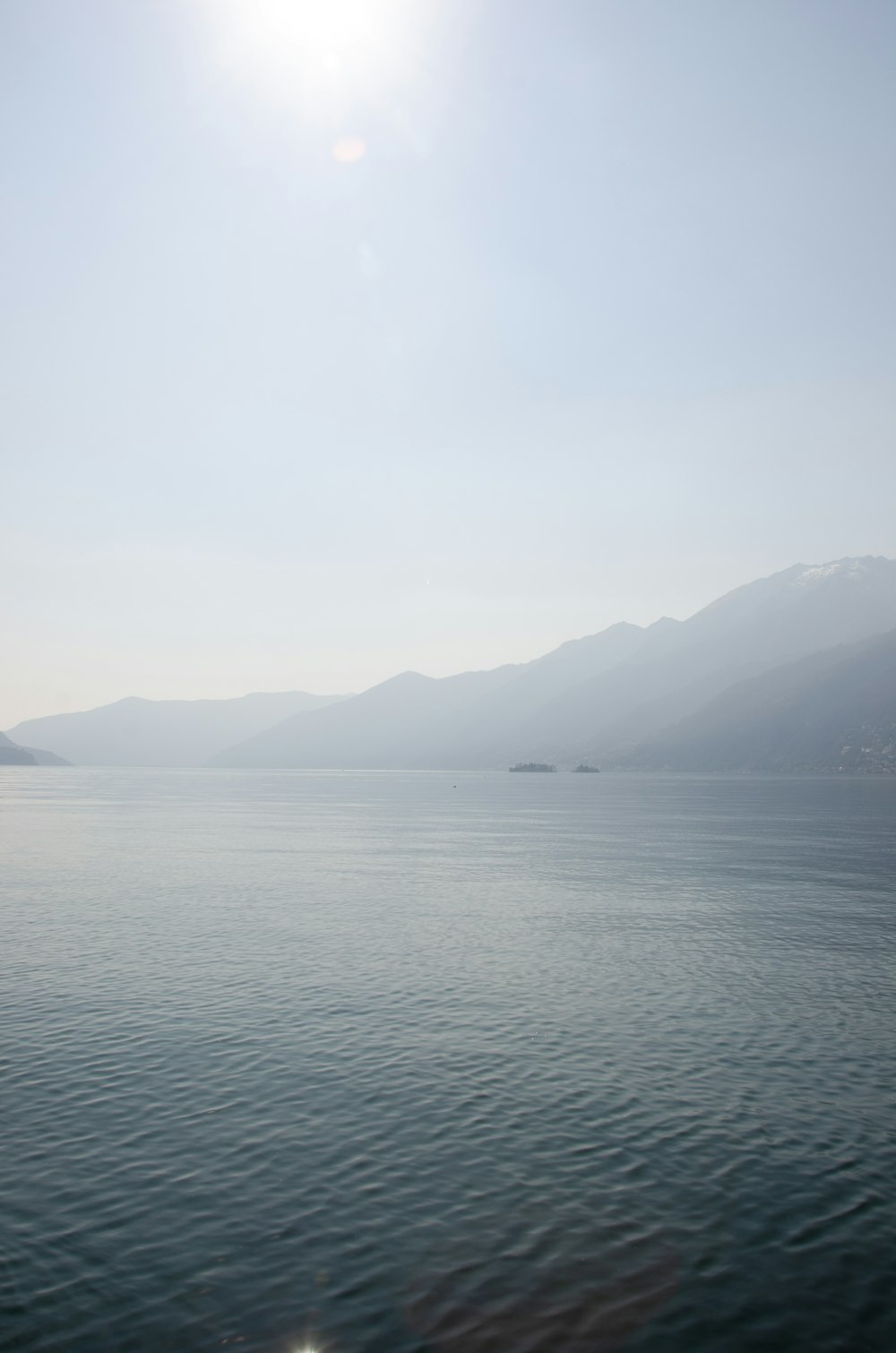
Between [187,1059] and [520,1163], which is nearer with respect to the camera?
[520,1163]

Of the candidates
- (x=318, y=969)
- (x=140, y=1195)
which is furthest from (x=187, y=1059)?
(x=318, y=969)

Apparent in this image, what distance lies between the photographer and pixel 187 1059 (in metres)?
37.8

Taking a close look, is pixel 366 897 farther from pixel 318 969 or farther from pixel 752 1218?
pixel 752 1218

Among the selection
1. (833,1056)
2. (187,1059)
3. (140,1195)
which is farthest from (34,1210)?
(833,1056)

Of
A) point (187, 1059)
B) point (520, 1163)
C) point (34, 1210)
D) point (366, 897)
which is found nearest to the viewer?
point (34, 1210)

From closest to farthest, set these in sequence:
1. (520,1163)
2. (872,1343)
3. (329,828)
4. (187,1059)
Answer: (872,1343)
(520,1163)
(187,1059)
(329,828)

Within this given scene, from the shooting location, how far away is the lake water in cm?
2070

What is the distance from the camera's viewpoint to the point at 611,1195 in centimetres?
2605

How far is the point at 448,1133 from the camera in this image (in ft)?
99.7

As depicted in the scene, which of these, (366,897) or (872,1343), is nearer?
(872,1343)

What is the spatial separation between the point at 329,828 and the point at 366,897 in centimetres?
8656

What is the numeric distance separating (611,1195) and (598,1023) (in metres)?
17.4

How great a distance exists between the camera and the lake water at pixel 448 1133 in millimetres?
20703

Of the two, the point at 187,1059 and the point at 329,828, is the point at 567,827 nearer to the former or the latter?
the point at 329,828
